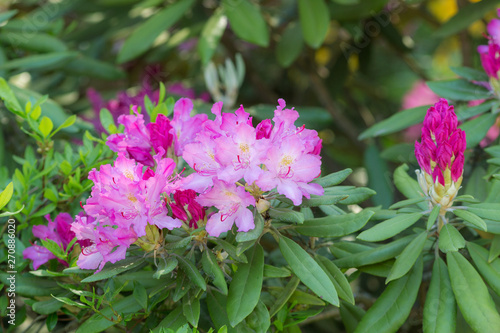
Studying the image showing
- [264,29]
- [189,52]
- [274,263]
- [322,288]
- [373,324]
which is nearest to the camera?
[322,288]

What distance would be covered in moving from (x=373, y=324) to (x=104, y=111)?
0.72m

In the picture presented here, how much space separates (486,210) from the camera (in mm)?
929

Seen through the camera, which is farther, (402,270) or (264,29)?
(264,29)

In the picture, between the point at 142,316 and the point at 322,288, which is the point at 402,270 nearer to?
the point at 322,288

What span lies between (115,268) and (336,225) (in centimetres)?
37

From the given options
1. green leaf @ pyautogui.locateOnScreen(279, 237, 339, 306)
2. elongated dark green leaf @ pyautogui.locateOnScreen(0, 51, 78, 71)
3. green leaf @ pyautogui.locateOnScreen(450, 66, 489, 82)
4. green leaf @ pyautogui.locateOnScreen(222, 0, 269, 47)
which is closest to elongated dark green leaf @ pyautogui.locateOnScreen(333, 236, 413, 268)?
green leaf @ pyautogui.locateOnScreen(279, 237, 339, 306)

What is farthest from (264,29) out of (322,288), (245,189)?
(322,288)

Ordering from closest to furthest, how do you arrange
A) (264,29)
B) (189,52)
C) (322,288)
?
(322,288), (264,29), (189,52)

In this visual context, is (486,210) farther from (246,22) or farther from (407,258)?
(246,22)

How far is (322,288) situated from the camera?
856 mm

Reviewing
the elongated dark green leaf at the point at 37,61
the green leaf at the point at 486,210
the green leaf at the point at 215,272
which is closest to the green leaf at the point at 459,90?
the green leaf at the point at 486,210

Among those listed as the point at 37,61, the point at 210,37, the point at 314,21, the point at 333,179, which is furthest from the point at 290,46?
the point at 333,179

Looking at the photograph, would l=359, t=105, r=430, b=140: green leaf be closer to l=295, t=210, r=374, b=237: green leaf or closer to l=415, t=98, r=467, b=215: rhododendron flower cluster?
l=415, t=98, r=467, b=215: rhododendron flower cluster

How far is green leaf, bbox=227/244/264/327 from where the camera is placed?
0.85 meters
